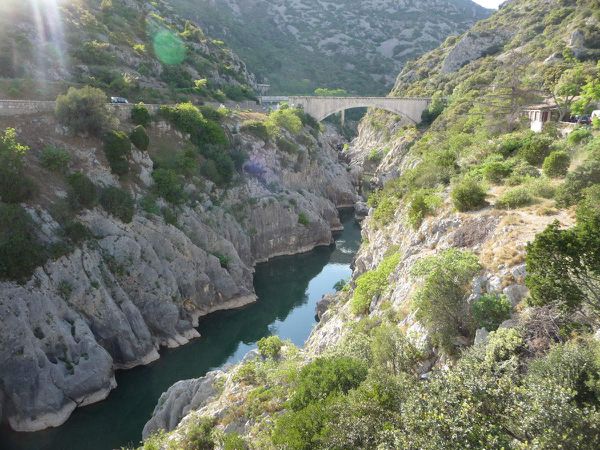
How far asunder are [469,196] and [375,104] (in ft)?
236

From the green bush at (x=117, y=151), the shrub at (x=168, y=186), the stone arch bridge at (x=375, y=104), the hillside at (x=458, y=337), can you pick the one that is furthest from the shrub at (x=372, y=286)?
the stone arch bridge at (x=375, y=104)

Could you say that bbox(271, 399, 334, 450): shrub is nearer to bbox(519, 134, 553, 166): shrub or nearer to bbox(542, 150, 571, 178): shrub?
bbox(542, 150, 571, 178): shrub

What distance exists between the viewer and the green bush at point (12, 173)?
95.4ft

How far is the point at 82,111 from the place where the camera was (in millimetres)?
38000

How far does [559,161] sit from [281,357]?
62.5 ft

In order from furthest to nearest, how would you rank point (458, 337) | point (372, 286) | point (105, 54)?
1. point (105, 54)
2. point (372, 286)
3. point (458, 337)

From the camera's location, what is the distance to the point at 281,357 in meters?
23.9

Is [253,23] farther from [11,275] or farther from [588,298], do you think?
[588,298]

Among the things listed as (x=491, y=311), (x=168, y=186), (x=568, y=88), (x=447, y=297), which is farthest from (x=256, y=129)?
(x=491, y=311)

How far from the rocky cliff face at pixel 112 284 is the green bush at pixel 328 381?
1769 centimetres

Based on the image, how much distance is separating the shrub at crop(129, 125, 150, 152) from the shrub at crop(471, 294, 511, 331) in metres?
34.6

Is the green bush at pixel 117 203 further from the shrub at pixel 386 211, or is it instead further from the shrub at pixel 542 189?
the shrub at pixel 542 189

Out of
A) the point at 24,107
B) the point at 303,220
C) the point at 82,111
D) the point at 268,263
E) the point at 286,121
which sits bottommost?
the point at 268,263

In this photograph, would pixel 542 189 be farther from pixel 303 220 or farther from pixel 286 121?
pixel 286 121
